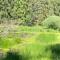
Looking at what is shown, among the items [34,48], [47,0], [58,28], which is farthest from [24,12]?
[34,48]

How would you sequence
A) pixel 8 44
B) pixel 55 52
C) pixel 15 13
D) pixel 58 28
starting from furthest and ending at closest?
pixel 15 13 → pixel 58 28 → pixel 8 44 → pixel 55 52

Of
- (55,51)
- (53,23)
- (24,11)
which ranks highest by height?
(55,51)

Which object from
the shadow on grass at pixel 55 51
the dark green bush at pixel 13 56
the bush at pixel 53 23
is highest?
the dark green bush at pixel 13 56

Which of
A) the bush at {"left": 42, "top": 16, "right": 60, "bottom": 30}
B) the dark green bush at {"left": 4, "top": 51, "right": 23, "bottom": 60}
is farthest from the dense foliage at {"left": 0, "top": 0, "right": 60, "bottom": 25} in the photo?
the dark green bush at {"left": 4, "top": 51, "right": 23, "bottom": 60}

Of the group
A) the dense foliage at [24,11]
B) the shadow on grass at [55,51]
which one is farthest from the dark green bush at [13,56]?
the dense foliage at [24,11]

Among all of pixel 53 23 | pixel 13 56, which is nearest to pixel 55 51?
pixel 13 56

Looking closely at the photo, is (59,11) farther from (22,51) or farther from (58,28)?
(22,51)

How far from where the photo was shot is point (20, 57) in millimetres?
7273

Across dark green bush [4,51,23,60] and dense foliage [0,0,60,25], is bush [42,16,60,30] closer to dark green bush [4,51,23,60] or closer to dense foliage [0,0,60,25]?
dense foliage [0,0,60,25]

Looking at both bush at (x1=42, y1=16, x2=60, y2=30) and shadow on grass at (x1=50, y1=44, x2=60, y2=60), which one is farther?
bush at (x1=42, y1=16, x2=60, y2=30)

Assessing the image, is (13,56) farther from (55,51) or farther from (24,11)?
(24,11)

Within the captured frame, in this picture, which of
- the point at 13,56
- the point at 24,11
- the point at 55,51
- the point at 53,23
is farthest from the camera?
the point at 24,11

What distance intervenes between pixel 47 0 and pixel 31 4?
2660 mm

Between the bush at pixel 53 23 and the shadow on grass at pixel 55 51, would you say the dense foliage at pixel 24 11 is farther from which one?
the shadow on grass at pixel 55 51
